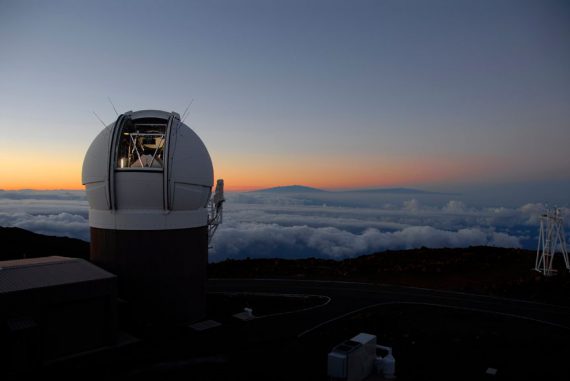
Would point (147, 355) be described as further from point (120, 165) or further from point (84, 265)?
point (120, 165)

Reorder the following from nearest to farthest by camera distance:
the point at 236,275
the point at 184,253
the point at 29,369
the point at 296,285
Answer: the point at 29,369 → the point at 184,253 → the point at 296,285 → the point at 236,275

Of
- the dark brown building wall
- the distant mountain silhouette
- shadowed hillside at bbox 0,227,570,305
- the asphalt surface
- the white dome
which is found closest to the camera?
the white dome

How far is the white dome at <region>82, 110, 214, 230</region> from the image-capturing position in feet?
61.8

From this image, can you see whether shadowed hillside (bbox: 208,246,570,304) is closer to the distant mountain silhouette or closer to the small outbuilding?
the small outbuilding

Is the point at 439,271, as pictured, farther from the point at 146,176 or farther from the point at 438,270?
the point at 146,176

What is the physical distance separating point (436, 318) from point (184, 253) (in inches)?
578

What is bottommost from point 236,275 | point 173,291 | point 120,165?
point 236,275

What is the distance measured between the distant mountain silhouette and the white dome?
48.5 meters

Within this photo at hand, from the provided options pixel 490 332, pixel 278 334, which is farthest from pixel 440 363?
pixel 278 334

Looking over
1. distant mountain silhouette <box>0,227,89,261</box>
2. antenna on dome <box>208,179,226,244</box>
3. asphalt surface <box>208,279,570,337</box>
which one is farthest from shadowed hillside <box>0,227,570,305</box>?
distant mountain silhouette <box>0,227,89,261</box>

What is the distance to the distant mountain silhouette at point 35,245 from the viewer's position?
63.0 meters

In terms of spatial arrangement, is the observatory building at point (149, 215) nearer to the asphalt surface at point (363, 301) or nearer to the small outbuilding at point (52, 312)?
the small outbuilding at point (52, 312)

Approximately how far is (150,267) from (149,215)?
249 cm

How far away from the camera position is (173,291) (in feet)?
64.5
